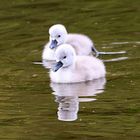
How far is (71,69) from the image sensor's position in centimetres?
817

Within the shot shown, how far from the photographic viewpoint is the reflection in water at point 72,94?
6922 mm

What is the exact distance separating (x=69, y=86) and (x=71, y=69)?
24 cm

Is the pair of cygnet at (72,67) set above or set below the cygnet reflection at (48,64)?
above

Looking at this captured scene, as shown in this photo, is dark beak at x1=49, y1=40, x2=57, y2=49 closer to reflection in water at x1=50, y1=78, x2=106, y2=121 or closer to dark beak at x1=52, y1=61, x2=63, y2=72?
dark beak at x1=52, y1=61, x2=63, y2=72

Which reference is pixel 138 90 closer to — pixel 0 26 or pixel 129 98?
pixel 129 98

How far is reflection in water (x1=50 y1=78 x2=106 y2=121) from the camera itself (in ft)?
22.7

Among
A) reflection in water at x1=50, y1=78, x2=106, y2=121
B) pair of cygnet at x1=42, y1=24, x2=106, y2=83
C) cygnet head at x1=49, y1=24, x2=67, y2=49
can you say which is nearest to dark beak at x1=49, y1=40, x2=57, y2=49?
cygnet head at x1=49, y1=24, x2=67, y2=49

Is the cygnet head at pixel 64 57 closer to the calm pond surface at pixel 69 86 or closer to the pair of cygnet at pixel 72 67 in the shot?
the pair of cygnet at pixel 72 67

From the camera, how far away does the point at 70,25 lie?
10.8m

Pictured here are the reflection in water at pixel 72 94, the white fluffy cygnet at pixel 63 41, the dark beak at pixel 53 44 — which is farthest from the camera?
the white fluffy cygnet at pixel 63 41

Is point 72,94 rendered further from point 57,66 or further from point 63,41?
point 63,41

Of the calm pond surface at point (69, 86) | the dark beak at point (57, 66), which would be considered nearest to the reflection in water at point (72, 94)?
the calm pond surface at point (69, 86)

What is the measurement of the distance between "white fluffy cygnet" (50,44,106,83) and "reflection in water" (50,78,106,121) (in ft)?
0.22

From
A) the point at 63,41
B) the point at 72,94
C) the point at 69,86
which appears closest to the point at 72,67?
the point at 69,86
